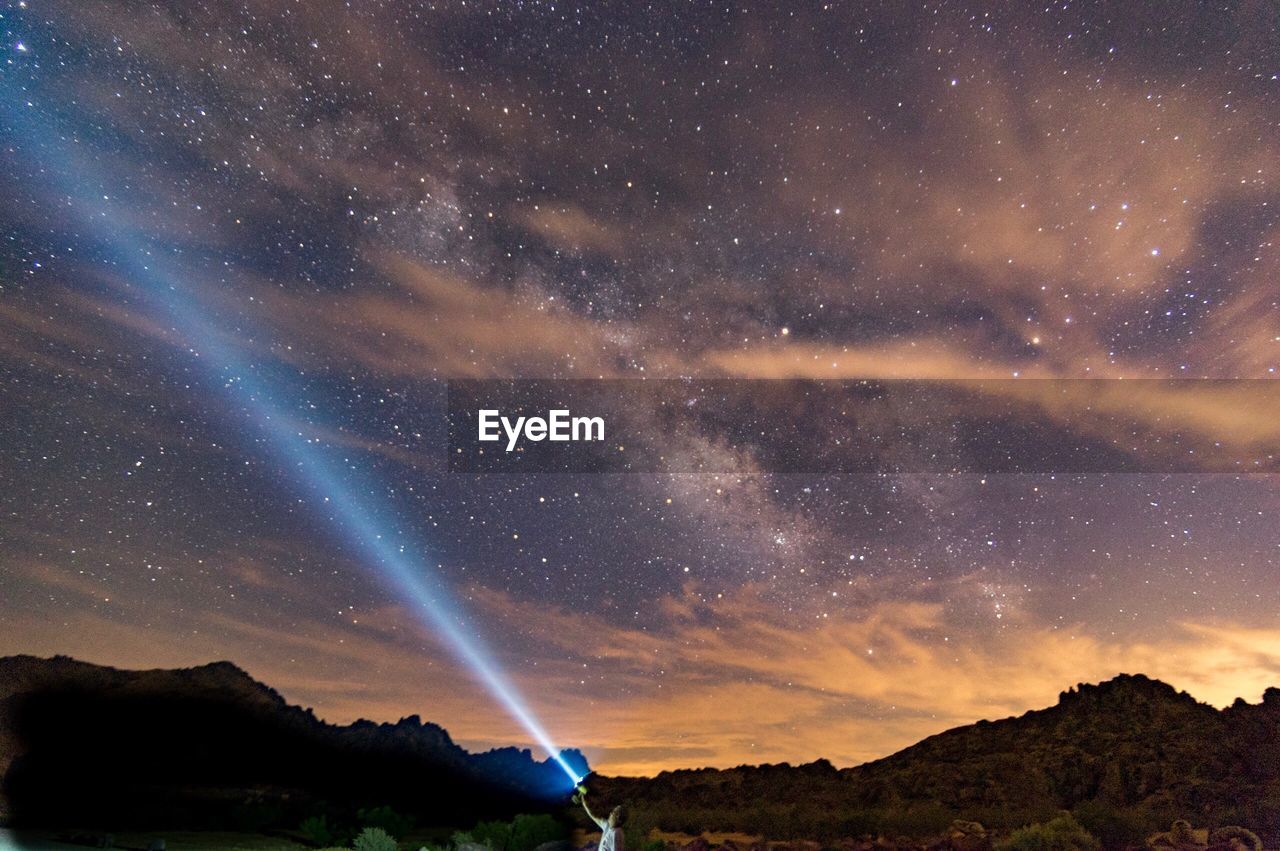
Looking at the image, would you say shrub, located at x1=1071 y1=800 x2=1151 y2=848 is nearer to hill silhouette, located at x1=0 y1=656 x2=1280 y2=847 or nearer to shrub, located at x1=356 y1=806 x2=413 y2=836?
hill silhouette, located at x1=0 y1=656 x2=1280 y2=847

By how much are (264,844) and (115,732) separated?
6152 mm

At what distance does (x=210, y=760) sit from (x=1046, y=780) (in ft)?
69.4

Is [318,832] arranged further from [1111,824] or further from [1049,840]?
[1111,824]

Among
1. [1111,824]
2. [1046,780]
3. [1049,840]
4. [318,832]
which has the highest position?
[1046,780]

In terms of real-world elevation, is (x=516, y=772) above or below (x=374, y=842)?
above

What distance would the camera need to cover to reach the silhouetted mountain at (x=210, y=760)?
2052 centimetres

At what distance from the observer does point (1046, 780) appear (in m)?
22.9

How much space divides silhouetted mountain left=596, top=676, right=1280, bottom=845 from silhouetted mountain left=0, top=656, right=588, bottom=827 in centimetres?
424

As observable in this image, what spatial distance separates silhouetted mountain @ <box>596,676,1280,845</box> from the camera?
2105 centimetres

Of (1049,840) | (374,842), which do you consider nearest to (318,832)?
(374,842)

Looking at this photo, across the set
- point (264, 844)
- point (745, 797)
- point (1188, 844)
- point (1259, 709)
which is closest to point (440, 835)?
point (264, 844)

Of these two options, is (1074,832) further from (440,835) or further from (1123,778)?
(440,835)

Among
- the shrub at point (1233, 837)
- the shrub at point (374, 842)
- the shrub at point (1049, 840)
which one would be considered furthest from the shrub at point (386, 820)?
the shrub at point (1233, 837)

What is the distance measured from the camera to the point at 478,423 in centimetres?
1761
